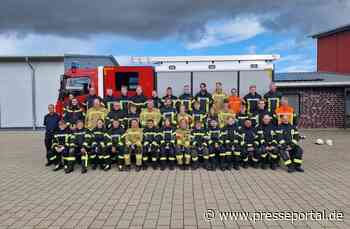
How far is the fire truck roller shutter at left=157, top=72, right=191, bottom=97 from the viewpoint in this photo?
1026cm

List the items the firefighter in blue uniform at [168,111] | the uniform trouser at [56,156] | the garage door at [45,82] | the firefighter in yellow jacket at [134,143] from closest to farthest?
Result: 1. the firefighter in yellow jacket at [134,143]
2. the uniform trouser at [56,156]
3. the firefighter in blue uniform at [168,111]
4. the garage door at [45,82]

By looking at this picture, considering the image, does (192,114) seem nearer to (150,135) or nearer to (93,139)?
(150,135)

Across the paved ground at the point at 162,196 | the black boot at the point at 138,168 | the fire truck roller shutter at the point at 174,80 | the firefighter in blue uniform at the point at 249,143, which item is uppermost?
the fire truck roller shutter at the point at 174,80

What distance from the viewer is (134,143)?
820 centimetres

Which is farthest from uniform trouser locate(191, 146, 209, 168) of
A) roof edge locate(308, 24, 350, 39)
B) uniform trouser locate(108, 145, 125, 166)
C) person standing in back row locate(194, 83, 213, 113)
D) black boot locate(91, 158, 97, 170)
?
roof edge locate(308, 24, 350, 39)

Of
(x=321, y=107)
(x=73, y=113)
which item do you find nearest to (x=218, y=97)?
(x=73, y=113)

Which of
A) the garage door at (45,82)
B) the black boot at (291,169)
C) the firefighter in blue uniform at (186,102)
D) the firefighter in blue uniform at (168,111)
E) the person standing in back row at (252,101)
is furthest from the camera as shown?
the garage door at (45,82)

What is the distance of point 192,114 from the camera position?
351 inches

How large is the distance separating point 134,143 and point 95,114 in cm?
144

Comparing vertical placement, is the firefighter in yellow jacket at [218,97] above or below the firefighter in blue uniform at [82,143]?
above

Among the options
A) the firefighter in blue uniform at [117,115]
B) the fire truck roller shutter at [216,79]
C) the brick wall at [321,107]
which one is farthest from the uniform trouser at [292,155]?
the brick wall at [321,107]

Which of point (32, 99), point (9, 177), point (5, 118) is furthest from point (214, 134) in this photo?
point (5, 118)

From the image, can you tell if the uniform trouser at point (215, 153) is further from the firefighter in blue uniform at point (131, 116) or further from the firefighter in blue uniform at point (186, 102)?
the firefighter in blue uniform at point (131, 116)

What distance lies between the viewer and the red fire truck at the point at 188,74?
10.1m
